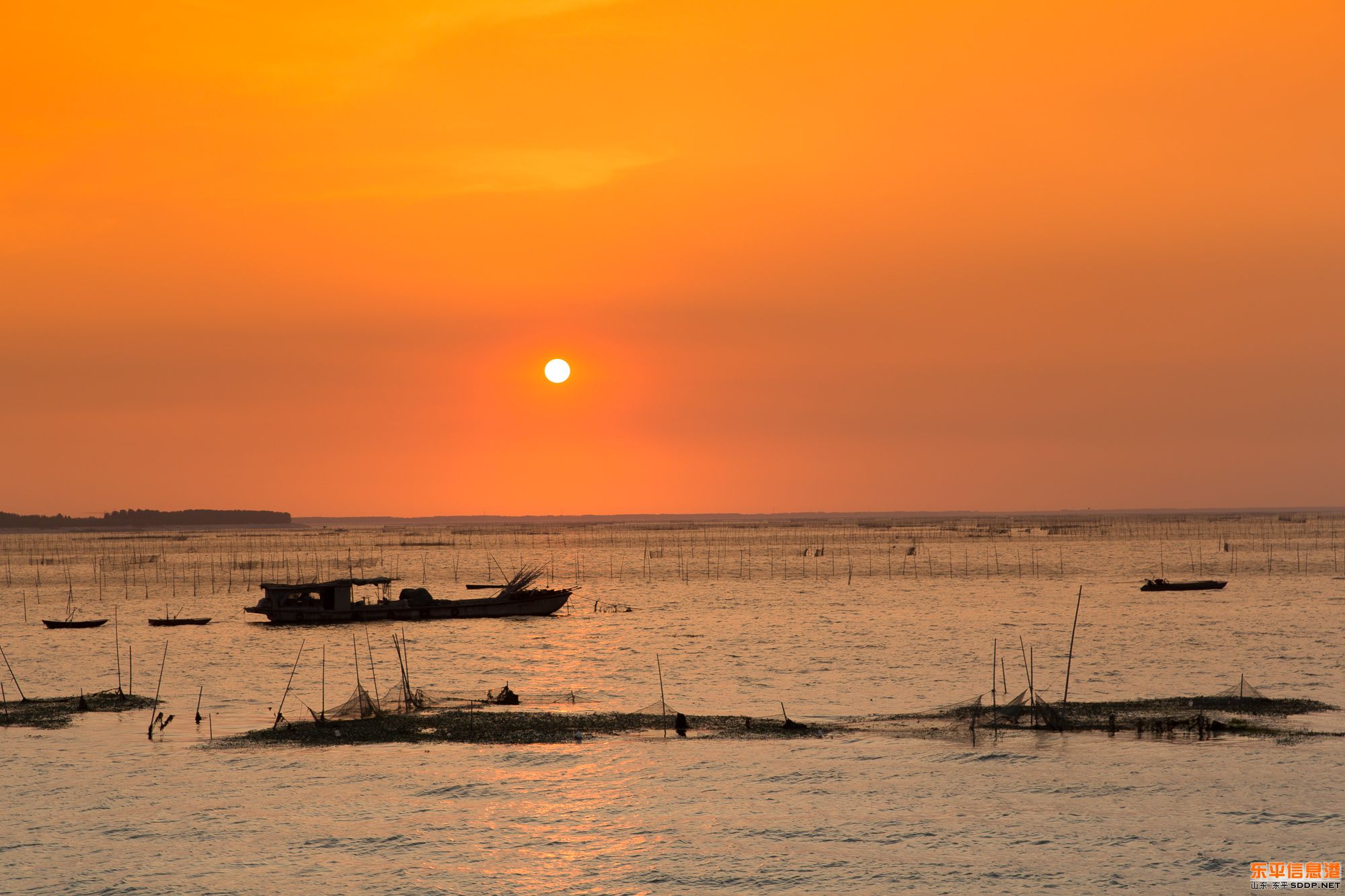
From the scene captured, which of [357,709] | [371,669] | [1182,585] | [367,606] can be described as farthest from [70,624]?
[1182,585]

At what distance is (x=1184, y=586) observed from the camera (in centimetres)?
7325

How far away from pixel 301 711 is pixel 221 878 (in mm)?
13977

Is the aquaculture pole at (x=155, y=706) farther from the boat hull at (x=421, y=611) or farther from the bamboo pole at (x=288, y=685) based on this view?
the boat hull at (x=421, y=611)

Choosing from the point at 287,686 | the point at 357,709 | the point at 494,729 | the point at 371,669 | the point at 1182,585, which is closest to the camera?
the point at 494,729

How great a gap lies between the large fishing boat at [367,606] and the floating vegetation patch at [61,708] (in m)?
25.2

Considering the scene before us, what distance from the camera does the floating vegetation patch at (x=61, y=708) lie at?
98.0 ft

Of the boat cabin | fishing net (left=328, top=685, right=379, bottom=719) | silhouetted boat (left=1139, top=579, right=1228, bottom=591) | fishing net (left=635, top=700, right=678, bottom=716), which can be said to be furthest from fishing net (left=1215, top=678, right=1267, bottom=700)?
silhouetted boat (left=1139, top=579, right=1228, bottom=591)

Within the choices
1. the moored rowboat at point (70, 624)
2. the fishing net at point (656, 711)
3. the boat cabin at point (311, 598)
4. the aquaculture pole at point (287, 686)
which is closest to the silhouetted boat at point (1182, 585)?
the boat cabin at point (311, 598)

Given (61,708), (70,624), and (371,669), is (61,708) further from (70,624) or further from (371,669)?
(70,624)

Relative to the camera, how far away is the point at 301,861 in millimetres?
18750

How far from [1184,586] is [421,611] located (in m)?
44.6

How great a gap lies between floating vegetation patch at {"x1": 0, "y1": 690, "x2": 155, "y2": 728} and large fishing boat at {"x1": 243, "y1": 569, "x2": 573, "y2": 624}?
2521 centimetres

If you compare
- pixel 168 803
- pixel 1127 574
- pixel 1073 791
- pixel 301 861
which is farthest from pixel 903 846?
pixel 1127 574

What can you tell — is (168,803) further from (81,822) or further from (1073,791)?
(1073,791)
